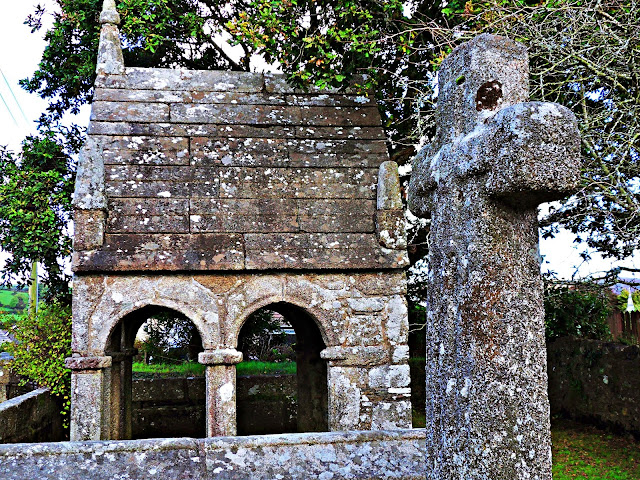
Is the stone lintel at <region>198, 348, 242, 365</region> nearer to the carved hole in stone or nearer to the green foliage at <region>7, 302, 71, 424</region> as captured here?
the green foliage at <region>7, 302, 71, 424</region>

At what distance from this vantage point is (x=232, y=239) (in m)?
5.86

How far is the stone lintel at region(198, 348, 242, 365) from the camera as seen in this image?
18.7 feet

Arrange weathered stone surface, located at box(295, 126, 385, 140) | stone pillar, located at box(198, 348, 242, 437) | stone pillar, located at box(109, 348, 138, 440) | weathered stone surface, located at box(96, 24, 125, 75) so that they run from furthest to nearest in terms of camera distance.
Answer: stone pillar, located at box(109, 348, 138, 440)
weathered stone surface, located at box(96, 24, 125, 75)
weathered stone surface, located at box(295, 126, 385, 140)
stone pillar, located at box(198, 348, 242, 437)

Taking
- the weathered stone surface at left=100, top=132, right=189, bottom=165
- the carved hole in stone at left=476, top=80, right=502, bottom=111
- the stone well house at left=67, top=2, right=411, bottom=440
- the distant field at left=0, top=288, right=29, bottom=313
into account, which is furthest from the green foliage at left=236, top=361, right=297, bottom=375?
the distant field at left=0, top=288, right=29, bottom=313

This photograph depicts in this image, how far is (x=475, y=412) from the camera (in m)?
2.04

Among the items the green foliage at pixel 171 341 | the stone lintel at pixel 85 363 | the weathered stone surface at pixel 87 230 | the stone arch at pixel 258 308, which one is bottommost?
the green foliage at pixel 171 341

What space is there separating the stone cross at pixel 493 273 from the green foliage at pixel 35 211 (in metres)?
7.31

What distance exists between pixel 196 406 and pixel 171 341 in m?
3.46

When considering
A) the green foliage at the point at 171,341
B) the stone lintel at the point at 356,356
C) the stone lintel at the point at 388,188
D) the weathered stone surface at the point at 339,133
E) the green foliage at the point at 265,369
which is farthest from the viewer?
the green foliage at the point at 171,341

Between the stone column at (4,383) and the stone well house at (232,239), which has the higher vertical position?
the stone well house at (232,239)

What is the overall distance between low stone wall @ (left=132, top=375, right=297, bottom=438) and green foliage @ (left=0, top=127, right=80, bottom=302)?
2.79m

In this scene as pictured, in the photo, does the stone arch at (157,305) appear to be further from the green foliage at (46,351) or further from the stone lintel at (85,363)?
the green foliage at (46,351)

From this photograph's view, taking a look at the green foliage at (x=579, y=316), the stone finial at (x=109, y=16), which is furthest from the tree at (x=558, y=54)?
the green foliage at (x=579, y=316)

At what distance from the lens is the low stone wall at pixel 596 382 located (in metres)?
8.80
